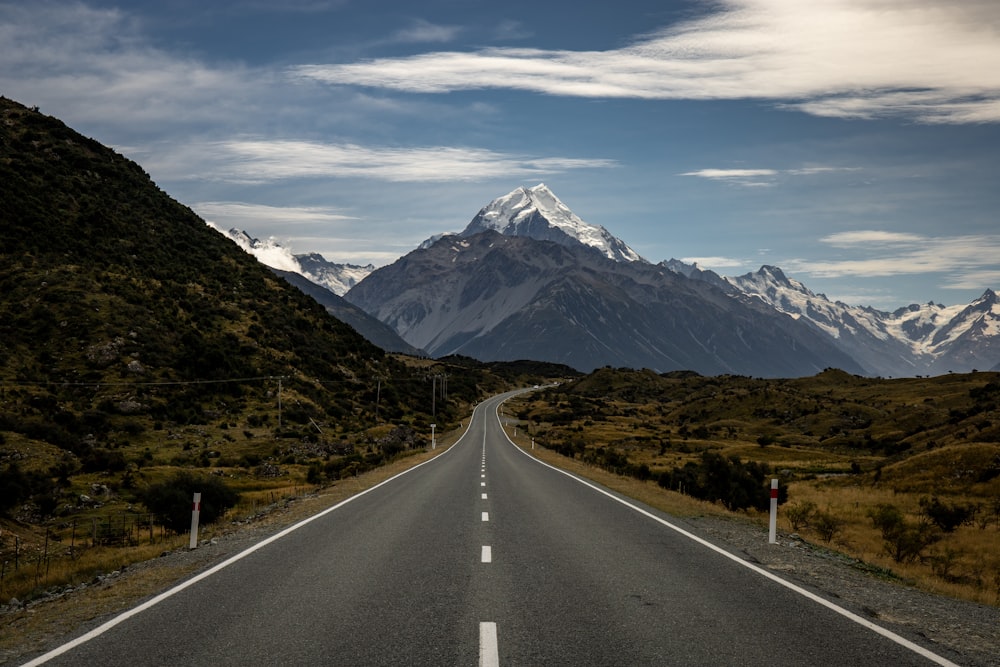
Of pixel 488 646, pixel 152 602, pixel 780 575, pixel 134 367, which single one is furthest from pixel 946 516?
pixel 134 367

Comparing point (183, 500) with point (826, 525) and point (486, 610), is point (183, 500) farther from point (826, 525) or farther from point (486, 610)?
point (826, 525)

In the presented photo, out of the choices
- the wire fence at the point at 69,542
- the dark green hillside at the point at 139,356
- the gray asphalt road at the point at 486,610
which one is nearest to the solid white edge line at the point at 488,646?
the gray asphalt road at the point at 486,610

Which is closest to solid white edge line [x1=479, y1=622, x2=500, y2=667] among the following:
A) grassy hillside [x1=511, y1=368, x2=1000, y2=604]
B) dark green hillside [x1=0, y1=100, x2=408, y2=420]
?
grassy hillside [x1=511, y1=368, x2=1000, y2=604]

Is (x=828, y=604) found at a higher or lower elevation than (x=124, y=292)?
lower

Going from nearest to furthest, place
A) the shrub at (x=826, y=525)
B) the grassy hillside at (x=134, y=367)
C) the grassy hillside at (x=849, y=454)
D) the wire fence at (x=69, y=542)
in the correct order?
the wire fence at (x=69, y=542) < the shrub at (x=826, y=525) < the grassy hillside at (x=849, y=454) < the grassy hillside at (x=134, y=367)

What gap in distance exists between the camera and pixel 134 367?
218ft

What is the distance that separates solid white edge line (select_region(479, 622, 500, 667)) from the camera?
6.89 metres

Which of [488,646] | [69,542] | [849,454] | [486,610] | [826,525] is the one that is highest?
[488,646]

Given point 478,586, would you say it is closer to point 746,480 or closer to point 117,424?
point 746,480

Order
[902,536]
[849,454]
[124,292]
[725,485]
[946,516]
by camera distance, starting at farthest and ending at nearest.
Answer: [849,454] → [124,292] → [725,485] → [946,516] → [902,536]

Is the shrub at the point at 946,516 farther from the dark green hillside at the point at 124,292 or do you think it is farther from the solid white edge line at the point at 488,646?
the dark green hillside at the point at 124,292

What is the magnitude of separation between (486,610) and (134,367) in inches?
2579

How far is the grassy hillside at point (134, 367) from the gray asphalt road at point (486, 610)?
22.9ft

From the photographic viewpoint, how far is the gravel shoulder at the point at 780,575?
8.02 metres
